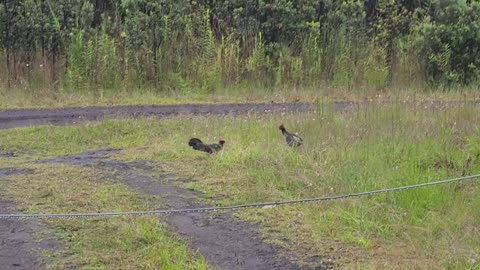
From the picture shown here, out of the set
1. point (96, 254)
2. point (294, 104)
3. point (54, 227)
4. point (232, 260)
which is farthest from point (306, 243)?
point (294, 104)

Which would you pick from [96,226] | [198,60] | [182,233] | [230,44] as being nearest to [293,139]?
[182,233]

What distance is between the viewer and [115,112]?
33.1 feet

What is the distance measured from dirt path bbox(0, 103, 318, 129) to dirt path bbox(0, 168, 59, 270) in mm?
4079

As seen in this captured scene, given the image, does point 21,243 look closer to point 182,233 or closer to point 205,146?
point 182,233

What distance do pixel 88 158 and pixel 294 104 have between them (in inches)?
178

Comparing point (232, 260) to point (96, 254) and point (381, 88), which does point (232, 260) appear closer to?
point (96, 254)

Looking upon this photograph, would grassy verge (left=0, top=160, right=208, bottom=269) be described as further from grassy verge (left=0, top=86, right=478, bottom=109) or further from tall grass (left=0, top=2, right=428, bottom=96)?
tall grass (left=0, top=2, right=428, bottom=96)

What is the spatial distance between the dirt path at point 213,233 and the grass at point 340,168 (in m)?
0.15

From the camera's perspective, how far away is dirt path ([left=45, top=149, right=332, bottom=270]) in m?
4.64

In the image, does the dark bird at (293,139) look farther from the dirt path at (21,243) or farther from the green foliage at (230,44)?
the green foliage at (230,44)

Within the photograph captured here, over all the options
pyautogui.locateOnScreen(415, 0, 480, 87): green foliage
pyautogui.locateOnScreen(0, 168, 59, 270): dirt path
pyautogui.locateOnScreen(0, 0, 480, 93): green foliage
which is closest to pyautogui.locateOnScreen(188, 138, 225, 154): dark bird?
pyautogui.locateOnScreen(0, 168, 59, 270): dirt path

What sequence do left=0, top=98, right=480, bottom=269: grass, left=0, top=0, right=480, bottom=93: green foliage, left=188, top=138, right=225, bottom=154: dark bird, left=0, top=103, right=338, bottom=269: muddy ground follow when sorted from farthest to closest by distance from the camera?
left=0, top=0, right=480, bottom=93: green foliage, left=188, top=138, right=225, bottom=154: dark bird, left=0, top=98, right=480, bottom=269: grass, left=0, top=103, right=338, bottom=269: muddy ground

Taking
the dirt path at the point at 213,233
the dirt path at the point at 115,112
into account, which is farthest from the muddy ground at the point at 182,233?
the dirt path at the point at 115,112

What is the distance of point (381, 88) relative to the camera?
13.2 metres
